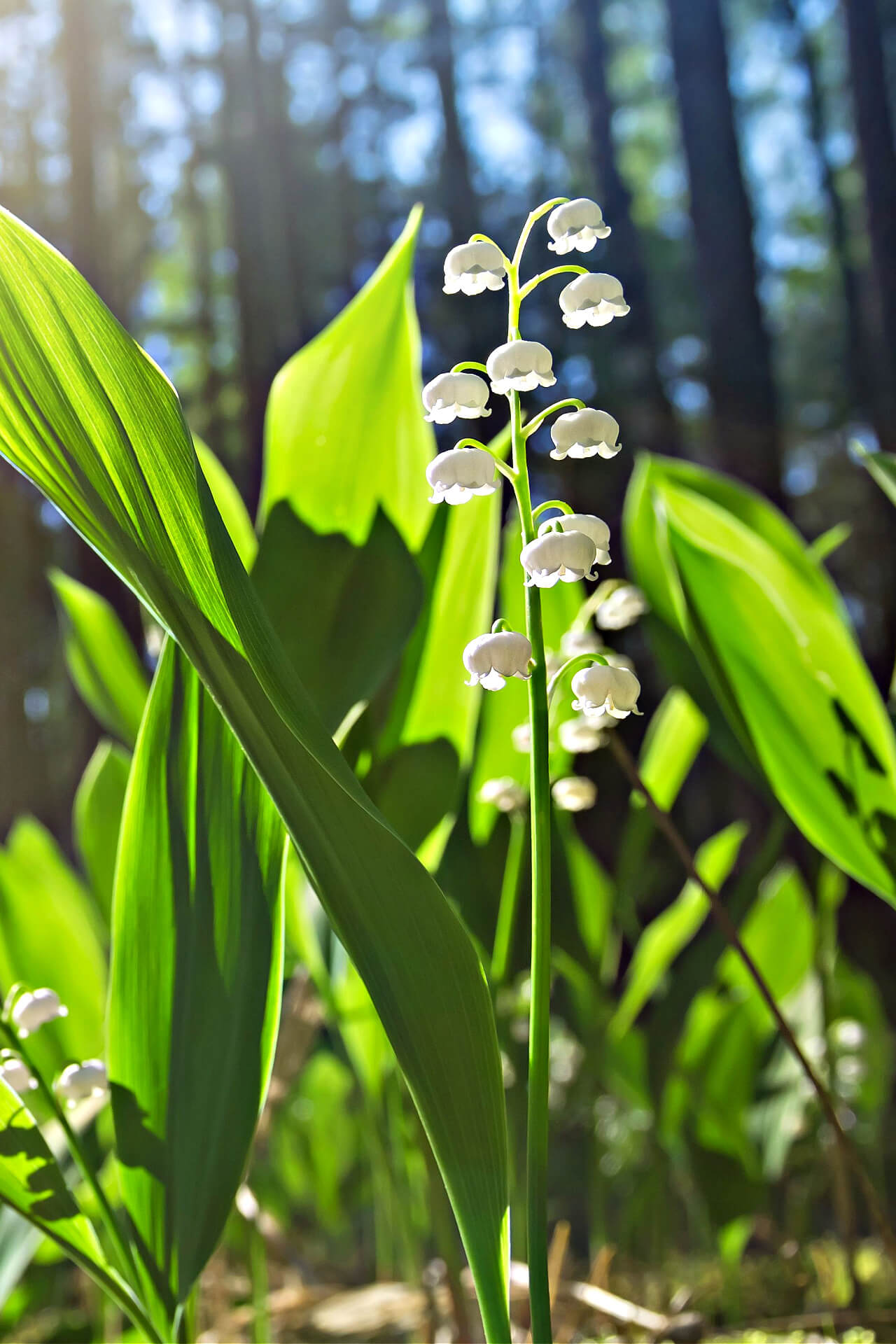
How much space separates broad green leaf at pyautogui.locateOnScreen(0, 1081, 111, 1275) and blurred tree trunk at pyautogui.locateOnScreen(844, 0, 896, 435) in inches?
94.6

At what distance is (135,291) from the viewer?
3.66 meters

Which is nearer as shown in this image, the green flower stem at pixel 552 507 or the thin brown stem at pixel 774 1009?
the green flower stem at pixel 552 507

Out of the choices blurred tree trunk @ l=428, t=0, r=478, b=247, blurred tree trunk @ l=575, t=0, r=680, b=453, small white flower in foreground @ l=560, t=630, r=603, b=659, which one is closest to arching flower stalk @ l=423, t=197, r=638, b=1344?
small white flower in foreground @ l=560, t=630, r=603, b=659

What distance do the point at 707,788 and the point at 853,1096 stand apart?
6.84ft

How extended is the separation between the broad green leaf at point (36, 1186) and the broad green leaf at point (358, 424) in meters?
0.25

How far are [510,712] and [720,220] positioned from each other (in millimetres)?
1915

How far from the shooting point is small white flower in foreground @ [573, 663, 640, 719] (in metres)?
0.24

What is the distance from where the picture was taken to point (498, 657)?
23 cm

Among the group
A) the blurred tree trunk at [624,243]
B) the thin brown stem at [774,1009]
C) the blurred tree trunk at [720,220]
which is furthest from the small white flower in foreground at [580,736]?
the blurred tree trunk at [624,243]

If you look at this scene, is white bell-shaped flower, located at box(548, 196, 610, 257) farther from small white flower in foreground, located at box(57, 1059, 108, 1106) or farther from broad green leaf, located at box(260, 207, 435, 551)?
small white flower in foreground, located at box(57, 1059, 108, 1106)

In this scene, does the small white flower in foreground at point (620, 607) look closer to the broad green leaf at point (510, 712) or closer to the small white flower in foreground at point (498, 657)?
the broad green leaf at point (510, 712)

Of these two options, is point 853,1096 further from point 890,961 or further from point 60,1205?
point 890,961

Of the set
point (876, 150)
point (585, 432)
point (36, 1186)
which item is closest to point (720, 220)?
Answer: point (876, 150)

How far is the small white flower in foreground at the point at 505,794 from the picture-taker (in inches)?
18.4
